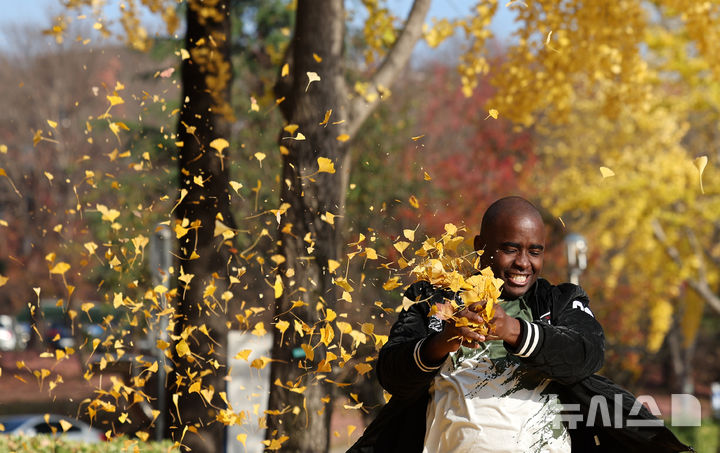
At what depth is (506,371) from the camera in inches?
105

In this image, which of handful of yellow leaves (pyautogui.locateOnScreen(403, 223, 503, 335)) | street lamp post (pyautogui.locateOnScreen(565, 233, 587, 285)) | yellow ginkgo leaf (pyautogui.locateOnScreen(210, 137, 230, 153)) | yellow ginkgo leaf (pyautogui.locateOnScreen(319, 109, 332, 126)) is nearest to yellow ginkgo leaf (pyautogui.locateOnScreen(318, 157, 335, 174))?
yellow ginkgo leaf (pyautogui.locateOnScreen(319, 109, 332, 126))

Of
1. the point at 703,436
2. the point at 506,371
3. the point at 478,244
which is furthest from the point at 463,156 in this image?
the point at 506,371

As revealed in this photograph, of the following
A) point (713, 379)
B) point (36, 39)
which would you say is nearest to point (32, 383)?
point (36, 39)

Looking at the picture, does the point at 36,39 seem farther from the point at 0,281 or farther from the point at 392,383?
the point at 392,383

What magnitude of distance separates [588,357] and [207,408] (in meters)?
4.56

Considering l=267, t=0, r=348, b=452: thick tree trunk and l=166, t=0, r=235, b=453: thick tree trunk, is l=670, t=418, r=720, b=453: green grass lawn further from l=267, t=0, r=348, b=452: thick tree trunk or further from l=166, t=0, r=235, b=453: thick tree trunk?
l=166, t=0, r=235, b=453: thick tree trunk

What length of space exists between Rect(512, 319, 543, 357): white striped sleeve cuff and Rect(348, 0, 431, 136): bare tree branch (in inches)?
168

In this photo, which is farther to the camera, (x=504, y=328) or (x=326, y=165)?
(x=326, y=165)

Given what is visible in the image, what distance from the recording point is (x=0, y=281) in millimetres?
4555

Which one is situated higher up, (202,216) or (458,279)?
(202,216)

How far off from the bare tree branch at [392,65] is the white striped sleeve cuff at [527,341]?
14.0 ft

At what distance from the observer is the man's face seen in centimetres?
275

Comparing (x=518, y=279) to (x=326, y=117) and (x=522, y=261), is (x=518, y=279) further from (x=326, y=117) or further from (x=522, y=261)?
(x=326, y=117)

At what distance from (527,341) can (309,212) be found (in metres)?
3.69
